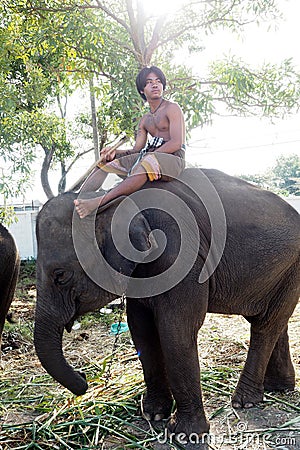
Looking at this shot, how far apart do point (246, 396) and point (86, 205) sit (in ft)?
4.88

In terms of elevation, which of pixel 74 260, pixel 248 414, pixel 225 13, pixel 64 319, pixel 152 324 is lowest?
pixel 248 414

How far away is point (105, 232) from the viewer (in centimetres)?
252

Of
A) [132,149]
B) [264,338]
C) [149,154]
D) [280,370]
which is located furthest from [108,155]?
[280,370]

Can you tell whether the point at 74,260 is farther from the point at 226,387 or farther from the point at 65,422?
the point at 226,387

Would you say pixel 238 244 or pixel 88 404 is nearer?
pixel 238 244

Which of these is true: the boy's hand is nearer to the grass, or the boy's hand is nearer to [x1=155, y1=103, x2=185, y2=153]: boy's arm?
[x1=155, y1=103, x2=185, y2=153]: boy's arm

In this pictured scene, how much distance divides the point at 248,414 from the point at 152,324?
0.74 m

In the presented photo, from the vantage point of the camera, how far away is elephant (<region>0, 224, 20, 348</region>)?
3.50 m

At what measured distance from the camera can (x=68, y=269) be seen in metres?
2.45

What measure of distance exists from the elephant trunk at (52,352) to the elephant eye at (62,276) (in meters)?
0.17

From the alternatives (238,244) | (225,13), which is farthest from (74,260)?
(225,13)

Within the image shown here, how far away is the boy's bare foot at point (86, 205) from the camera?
8.12 feet

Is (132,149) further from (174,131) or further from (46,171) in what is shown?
(46,171)

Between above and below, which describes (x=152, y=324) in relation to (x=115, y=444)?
above
